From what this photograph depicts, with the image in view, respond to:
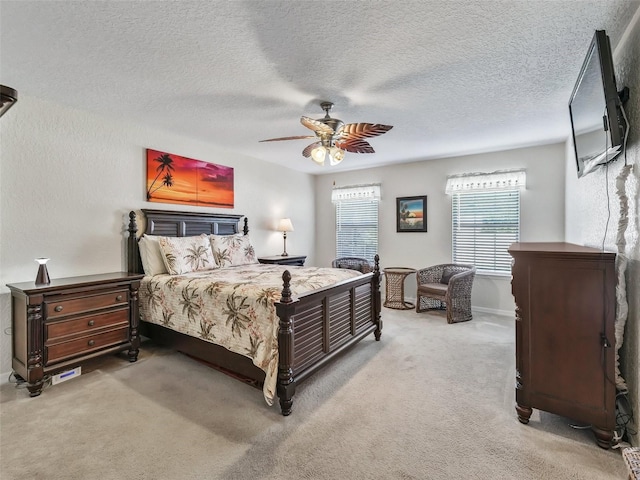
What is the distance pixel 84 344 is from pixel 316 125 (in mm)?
2851

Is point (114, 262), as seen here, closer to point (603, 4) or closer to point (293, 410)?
point (293, 410)

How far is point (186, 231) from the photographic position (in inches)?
160

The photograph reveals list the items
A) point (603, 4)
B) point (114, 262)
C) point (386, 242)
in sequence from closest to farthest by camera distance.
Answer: point (603, 4), point (114, 262), point (386, 242)

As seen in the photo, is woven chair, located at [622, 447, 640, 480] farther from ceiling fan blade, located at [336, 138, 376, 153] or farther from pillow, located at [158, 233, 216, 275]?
pillow, located at [158, 233, 216, 275]

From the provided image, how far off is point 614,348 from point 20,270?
4555 millimetres

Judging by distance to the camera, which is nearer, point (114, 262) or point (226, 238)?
point (114, 262)

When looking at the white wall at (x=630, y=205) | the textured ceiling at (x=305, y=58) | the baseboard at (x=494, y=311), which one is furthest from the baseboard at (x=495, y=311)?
the textured ceiling at (x=305, y=58)

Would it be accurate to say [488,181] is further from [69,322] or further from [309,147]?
[69,322]

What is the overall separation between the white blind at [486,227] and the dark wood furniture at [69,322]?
458 centimetres

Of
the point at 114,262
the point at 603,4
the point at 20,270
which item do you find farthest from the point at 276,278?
the point at 603,4

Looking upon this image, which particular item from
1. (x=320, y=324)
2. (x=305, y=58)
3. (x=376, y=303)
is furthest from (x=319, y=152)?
(x=376, y=303)

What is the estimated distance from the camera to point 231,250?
4.14m

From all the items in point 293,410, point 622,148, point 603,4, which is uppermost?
point 603,4

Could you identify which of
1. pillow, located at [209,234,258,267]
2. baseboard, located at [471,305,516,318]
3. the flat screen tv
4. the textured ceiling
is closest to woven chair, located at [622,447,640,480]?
the flat screen tv
